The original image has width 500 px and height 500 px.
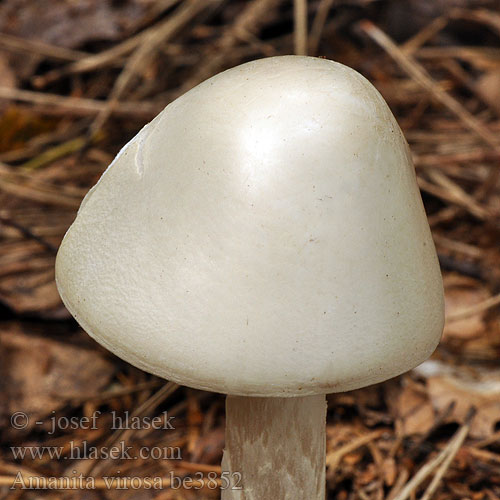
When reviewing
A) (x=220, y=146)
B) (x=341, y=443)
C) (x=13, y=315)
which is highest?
(x=13, y=315)

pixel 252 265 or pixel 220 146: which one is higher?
pixel 220 146

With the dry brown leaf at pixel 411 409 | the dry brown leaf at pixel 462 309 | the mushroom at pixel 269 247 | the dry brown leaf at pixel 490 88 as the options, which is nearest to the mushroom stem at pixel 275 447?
the mushroom at pixel 269 247

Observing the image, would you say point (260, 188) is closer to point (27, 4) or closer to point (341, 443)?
point (341, 443)

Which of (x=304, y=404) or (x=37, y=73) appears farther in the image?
(x=37, y=73)

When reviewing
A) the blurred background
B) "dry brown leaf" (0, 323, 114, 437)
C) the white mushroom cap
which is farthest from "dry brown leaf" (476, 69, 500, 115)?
the white mushroom cap

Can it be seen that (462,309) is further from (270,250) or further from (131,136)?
(270,250)

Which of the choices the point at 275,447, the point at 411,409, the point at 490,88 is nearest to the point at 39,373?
the point at 275,447

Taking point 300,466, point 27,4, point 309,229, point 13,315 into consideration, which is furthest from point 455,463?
point 27,4
